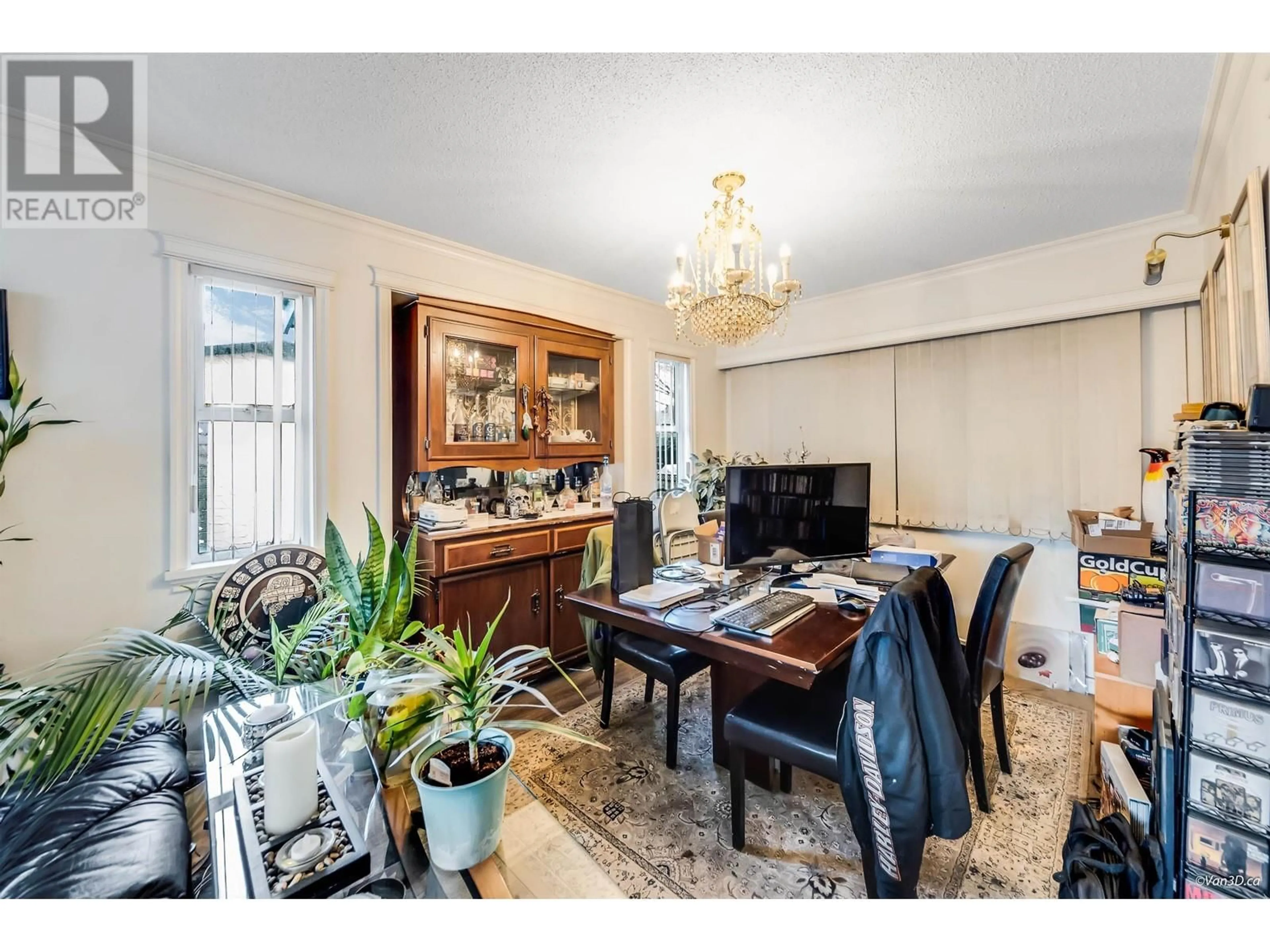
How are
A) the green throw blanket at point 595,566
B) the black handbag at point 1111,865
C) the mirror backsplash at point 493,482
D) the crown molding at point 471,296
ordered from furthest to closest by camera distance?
the mirror backsplash at point 493,482 → the crown molding at point 471,296 → the green throw blanket at point 595,566 → the black handbag at point 1111,865

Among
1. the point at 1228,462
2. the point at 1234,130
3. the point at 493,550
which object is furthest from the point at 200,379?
the point at 1234,130

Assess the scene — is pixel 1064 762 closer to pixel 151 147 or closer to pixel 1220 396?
pixel 1220 396

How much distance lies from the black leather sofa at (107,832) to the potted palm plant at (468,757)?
0.62 meters

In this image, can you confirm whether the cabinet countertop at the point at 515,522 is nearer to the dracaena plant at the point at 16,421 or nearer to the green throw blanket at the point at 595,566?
the green throw blanket at the point at 595,566

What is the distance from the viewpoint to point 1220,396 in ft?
6.04

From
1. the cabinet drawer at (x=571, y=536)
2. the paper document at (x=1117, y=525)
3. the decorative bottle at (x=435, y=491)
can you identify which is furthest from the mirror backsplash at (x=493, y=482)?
the paper document at (x=1117, y=525)

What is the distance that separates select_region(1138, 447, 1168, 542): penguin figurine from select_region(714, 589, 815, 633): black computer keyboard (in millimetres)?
1632

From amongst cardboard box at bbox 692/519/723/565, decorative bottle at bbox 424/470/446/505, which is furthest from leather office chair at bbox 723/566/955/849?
decorative bottle at bbox 424/470/446/505

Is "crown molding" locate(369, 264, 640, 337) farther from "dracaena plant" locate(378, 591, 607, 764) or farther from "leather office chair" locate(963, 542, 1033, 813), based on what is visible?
"leather office chair" locate(963, 542, 1033, 813)

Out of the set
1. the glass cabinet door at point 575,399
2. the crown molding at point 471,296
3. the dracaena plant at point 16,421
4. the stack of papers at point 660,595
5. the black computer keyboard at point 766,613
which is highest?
the crown molding at point 471,296

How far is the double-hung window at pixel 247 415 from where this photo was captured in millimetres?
2096

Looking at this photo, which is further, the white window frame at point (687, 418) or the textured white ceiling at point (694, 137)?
the white window frame at point (687, 418)

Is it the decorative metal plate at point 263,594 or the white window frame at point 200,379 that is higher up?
the white window frame at point 200,379

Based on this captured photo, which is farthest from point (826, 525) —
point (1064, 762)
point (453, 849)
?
point (453, 849)
